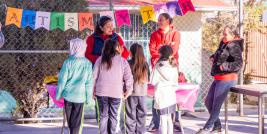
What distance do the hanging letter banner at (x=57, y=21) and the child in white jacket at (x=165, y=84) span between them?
2.58m

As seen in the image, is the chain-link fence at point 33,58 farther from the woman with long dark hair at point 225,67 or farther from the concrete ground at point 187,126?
the woman with long dark hair at point 225,67

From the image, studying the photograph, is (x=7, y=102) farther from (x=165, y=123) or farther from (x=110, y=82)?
(x=165, y=123)

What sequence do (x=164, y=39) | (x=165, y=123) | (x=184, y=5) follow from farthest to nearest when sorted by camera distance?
1. (x=184, y=5)
2. (x=164, y=39)
3. (x=165, y=123)

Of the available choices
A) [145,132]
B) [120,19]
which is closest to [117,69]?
[145,132]

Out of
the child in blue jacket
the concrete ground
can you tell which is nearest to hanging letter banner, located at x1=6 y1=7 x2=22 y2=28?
the concrete ground

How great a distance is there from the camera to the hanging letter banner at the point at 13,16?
9188 mm

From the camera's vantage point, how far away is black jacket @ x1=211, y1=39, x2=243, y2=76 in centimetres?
830

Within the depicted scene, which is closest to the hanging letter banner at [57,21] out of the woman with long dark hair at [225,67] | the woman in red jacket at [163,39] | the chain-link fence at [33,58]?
the chain-link fence at [33,58]

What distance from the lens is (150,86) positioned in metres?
8.30

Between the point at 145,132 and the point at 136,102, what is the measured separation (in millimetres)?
872

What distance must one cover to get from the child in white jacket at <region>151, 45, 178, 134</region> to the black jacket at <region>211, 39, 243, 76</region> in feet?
3.22

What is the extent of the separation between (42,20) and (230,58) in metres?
3.45

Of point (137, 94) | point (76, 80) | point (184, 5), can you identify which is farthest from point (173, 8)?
point (76, 80)

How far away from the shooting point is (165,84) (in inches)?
301
